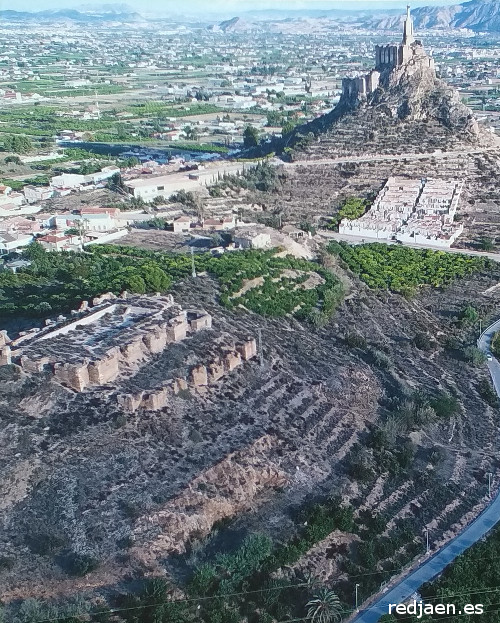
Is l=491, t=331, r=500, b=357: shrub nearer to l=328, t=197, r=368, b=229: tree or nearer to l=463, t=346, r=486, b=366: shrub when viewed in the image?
l=463, t=346, r=486, b=366: shrub

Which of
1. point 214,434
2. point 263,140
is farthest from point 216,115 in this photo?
point 214,434

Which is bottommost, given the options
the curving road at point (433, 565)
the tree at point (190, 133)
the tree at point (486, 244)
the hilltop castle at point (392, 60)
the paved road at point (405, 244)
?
the tree at point (190, 133)

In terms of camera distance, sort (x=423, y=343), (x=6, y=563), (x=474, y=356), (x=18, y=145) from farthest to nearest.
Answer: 1. (x=18, y=145)
2. (x=423, y=343)
3. (x=474, y=356)
4. (x=6, y=563)

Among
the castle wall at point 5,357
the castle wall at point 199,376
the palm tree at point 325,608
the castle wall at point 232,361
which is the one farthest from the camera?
the castle wall at point 232,361

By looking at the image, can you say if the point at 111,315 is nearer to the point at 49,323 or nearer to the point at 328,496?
the point at 49,323

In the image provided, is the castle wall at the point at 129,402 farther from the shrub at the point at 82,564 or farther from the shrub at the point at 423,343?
the shrub at the point at 423,343

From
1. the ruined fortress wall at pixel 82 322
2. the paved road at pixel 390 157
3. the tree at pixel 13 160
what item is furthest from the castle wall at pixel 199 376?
the tree at pixel 13 160

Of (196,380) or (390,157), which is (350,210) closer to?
(390,157)

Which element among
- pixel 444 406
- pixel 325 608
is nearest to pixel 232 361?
pixel 444 406
